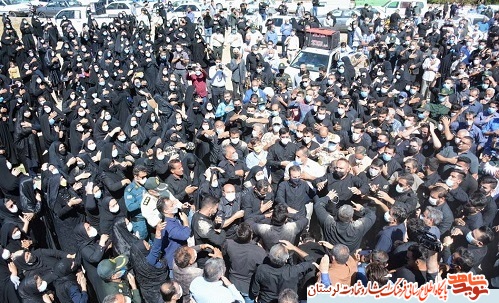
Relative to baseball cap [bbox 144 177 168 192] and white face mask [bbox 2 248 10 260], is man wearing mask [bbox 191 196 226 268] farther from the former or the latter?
white face mask [bbox 2 248 10 260]

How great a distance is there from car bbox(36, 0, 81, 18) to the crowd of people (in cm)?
1445

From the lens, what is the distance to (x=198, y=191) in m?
5.82

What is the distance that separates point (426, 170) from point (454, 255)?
188 cm

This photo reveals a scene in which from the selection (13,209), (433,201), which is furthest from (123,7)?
(433,201)

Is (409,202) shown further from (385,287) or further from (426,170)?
(385,287)

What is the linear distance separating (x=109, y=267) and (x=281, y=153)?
10.5ft

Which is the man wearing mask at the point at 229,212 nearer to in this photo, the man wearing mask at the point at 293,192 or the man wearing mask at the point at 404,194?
the man wearing mask at the point at 293,192

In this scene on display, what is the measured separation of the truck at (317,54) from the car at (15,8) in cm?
1832

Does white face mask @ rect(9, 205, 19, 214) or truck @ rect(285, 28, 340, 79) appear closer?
white face mask @ rect(9, 205, 19, 214)

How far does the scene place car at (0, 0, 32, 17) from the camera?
2438 centimetres

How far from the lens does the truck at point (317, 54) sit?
40.3 ft

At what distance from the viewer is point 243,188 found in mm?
5867

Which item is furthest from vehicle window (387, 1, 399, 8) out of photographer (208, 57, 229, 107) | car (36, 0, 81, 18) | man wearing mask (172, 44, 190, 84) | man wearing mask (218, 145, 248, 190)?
man wearing mask (218, 145, 248, 190)

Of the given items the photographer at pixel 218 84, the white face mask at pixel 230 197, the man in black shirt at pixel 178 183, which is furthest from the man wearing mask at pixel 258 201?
the photographer at pixel 218 84
